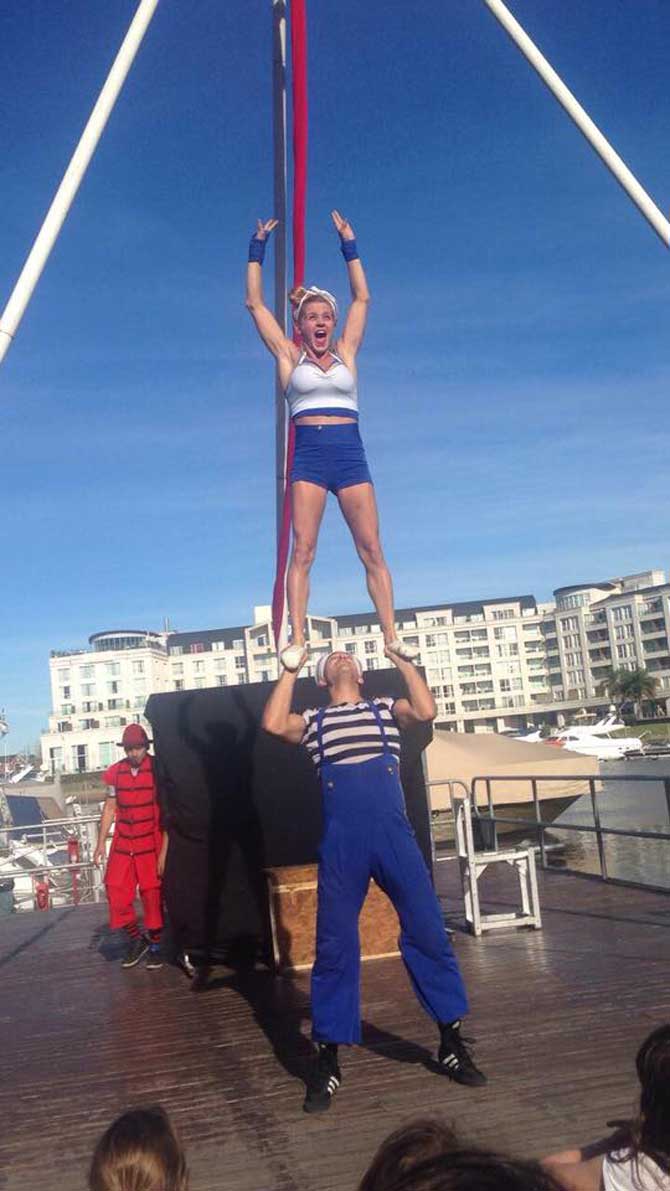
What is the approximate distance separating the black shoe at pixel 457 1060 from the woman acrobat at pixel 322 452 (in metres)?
1.87

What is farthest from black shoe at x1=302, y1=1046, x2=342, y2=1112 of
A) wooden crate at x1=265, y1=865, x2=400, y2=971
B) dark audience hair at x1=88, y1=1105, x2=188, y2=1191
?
dark audience hair at x1=88, y1=1105, x2=188, y2=1191

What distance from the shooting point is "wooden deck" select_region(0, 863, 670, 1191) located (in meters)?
4.04

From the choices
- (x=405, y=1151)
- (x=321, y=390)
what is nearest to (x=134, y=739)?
(x=321, y=390)

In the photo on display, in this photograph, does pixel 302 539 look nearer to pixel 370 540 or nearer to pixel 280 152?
pixel 370 540

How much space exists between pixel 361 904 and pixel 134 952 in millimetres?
4326

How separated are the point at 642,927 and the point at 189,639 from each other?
3522 inches

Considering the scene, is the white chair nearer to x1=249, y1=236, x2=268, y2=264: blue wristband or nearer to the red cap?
the red cap

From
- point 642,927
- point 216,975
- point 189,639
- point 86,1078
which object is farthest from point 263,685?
point 189,639

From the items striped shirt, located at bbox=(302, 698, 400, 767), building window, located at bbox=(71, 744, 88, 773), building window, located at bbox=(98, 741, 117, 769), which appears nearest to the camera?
striped shirt, located at bbox=(302, 698, 400, 767)

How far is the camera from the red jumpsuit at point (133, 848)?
8180mm

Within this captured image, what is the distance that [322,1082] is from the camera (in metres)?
4.51

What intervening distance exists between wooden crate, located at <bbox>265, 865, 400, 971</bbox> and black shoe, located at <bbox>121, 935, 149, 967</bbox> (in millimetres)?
1433

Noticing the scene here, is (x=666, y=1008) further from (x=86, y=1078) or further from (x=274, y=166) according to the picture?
(x=274, y=166)

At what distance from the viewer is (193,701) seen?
7633 mm
